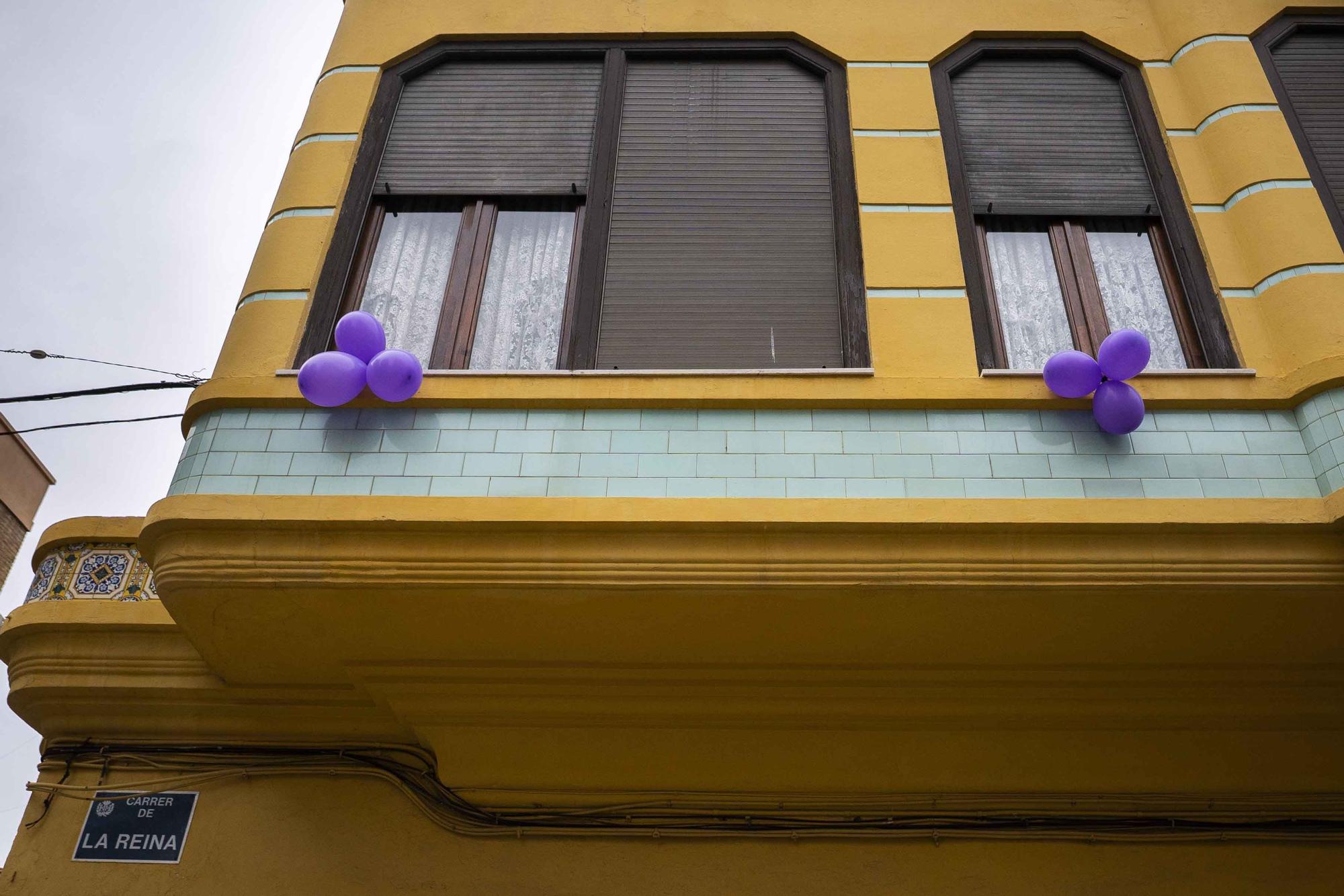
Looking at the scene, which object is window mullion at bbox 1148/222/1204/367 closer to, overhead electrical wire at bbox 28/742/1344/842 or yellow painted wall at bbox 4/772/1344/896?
overhead electrical wire at bbox 28/742/1344/842

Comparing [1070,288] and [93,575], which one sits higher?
[1070,288]

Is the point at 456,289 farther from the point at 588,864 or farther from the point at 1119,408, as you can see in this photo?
the point at 1119,408

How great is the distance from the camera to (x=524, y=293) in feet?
18.7

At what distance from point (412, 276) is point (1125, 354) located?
3.61 m

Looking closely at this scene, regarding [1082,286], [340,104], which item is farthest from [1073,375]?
[340,104]

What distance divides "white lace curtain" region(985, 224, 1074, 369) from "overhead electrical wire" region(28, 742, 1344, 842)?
220 cm

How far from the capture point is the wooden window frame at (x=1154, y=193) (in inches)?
207

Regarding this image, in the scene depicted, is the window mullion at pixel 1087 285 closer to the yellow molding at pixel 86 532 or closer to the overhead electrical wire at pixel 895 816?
the overhead electrical wire at pixel 895 816

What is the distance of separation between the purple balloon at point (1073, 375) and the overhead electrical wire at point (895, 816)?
2.02 m

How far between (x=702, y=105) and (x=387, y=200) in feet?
6.30

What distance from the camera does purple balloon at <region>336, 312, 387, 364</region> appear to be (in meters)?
4.83

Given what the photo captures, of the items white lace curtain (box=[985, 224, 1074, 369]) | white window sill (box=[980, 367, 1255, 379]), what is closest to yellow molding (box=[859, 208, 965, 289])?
white lace curtain (box=[985, 224, 1074, 369])

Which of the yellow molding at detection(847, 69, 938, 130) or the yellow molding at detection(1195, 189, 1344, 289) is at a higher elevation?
the yellow molding at detection(847, 69, 938, 130)

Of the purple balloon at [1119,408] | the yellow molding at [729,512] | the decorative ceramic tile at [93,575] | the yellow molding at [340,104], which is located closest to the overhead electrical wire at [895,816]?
the decorative ceramic tile at [93,575]
